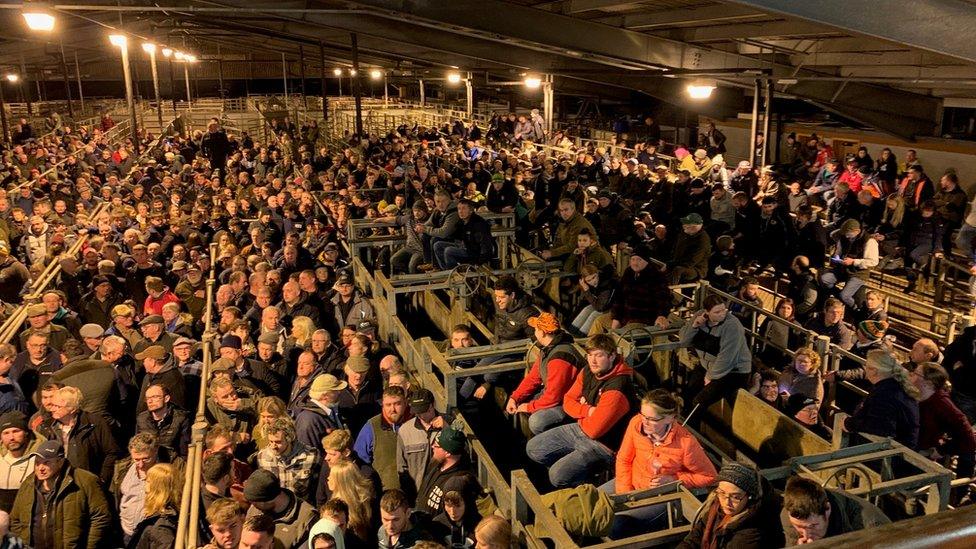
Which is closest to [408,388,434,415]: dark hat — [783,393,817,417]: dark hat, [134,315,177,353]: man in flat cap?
[783,393,817,417]: dark hat

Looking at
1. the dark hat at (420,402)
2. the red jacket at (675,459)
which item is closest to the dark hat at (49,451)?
the dark hat at (420,402)

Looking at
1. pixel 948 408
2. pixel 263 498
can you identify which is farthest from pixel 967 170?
pixel 263 498

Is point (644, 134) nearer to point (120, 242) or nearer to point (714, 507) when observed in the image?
point (120, 242)

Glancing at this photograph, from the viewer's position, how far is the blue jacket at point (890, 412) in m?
4.98

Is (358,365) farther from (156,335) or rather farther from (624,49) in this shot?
(624,49)

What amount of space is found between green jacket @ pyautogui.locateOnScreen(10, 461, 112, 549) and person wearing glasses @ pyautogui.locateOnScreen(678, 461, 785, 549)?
13.3 ft

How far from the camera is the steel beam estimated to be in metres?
6.05

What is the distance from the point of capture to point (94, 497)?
5105 mm

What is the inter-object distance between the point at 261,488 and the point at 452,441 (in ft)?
4.03

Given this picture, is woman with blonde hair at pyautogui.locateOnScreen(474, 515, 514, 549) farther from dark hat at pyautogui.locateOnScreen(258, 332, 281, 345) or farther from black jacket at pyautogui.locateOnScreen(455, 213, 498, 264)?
black jacket at pyautogui.locateOnScreen(455, 213, 498, 264)

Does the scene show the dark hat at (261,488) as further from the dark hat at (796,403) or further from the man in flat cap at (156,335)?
the dark hat at (796,403)

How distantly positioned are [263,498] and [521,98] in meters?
39.8

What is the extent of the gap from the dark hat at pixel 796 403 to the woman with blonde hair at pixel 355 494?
3499 millimetres

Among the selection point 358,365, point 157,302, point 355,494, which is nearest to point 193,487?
point 355,494
